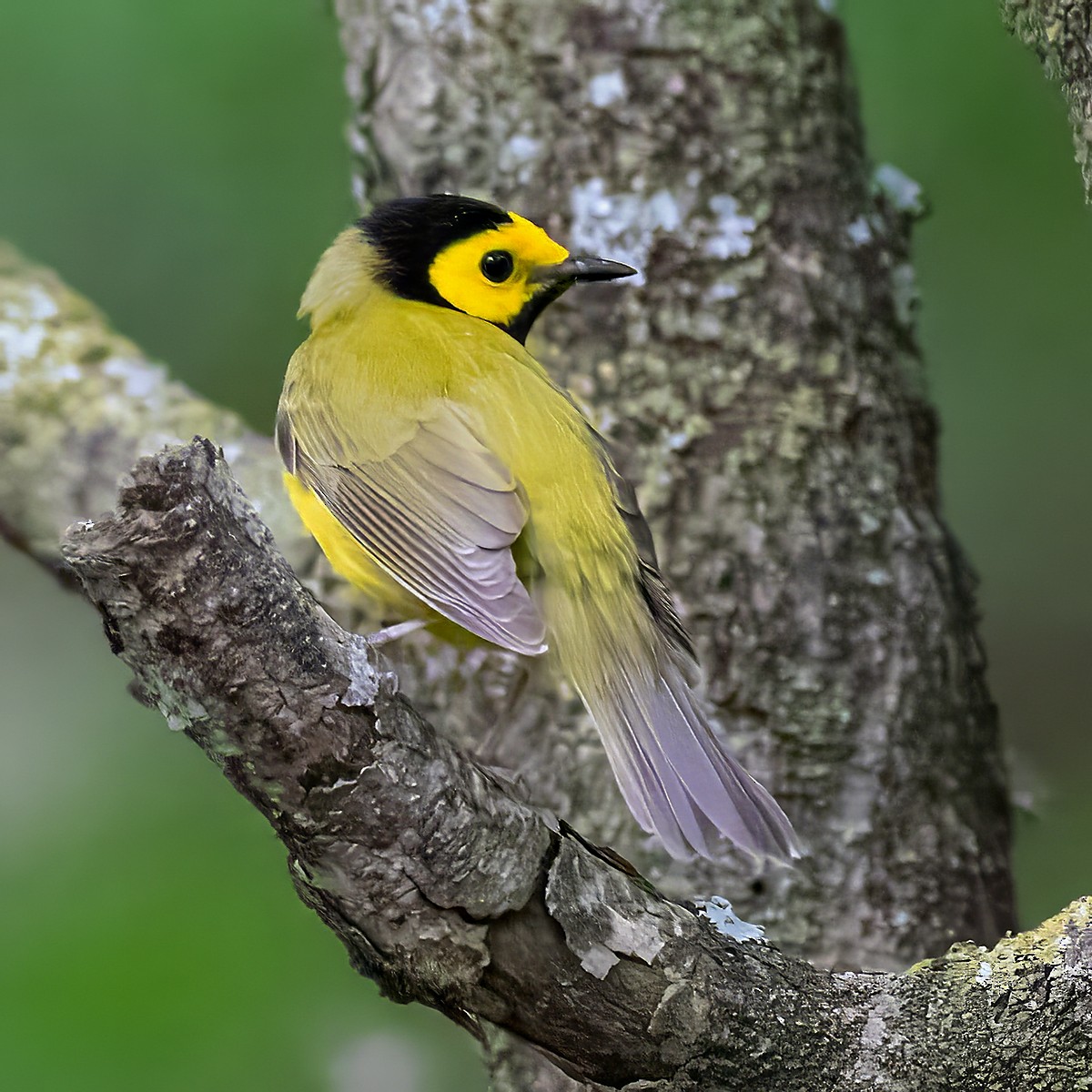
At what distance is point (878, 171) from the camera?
290 cm

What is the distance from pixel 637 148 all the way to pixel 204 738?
5.86ft

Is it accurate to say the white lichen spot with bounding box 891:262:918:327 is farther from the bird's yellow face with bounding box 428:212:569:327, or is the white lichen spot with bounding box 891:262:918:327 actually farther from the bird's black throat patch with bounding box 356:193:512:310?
the bird's black throat patch with bounding box 356:193:512:310

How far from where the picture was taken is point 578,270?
94.3 inches

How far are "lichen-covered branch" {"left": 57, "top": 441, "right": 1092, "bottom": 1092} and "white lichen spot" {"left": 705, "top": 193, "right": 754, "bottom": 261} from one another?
1.49m

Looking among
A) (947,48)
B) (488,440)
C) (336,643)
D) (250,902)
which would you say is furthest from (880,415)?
(250,902)

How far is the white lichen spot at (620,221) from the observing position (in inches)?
105

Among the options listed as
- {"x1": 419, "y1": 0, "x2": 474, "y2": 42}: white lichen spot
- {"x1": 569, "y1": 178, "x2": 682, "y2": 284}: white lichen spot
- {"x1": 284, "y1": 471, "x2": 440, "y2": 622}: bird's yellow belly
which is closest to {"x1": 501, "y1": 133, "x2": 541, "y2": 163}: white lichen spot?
{"x1": 569, "y1": 178, "x2": 682, "y2": 284}: white lichen spot

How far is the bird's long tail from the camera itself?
1840 mm

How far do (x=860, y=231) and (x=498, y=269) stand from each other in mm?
872

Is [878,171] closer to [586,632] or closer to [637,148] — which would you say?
[637,148]

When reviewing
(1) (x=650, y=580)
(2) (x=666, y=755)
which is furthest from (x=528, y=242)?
(2) (x=666, y=755)

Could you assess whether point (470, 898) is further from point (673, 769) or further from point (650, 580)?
point (650, 580)

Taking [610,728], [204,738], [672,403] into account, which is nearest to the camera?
[204,738]

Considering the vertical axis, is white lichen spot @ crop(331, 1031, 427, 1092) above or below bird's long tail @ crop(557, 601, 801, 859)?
below
